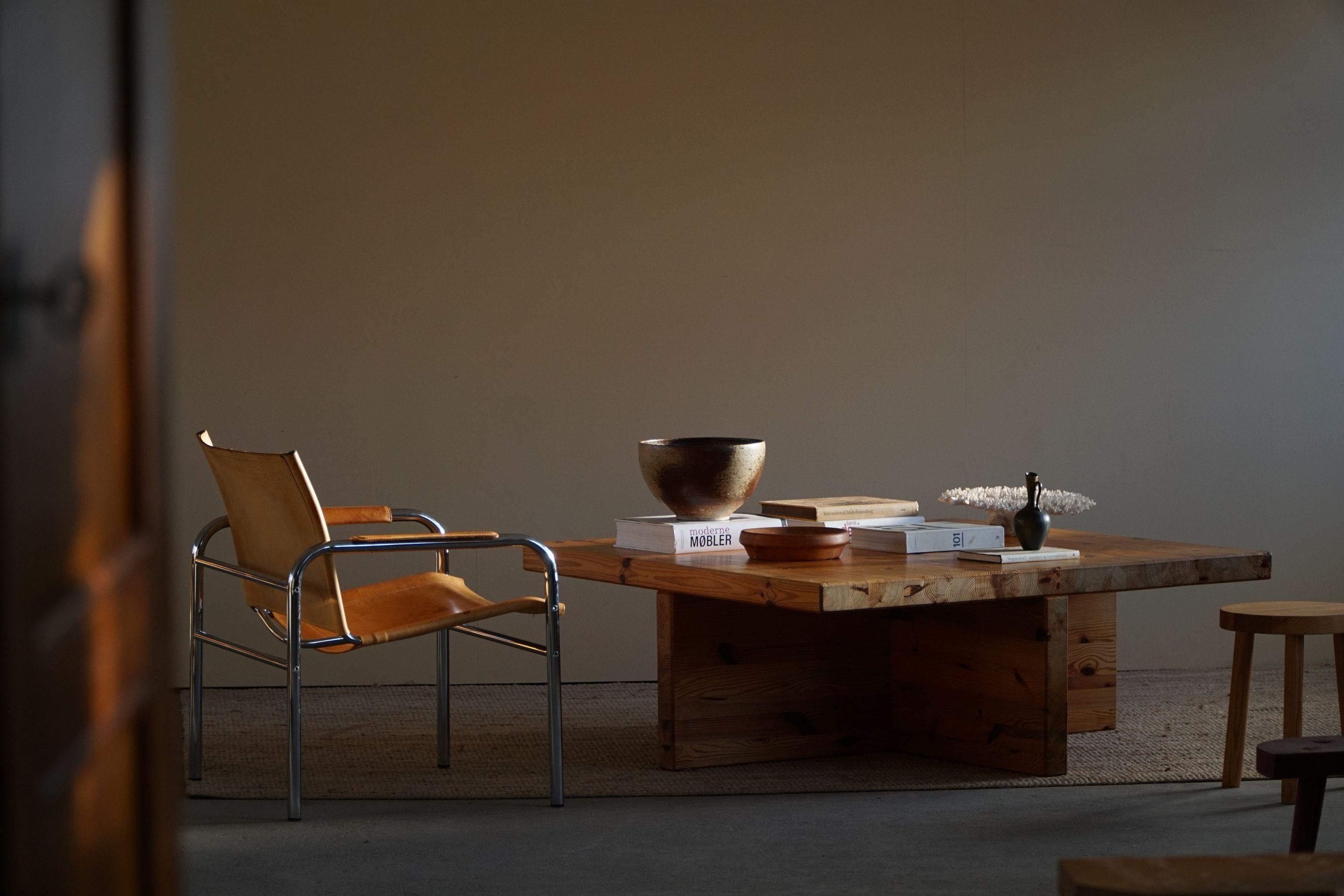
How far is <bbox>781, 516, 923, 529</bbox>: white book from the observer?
3.07 meters

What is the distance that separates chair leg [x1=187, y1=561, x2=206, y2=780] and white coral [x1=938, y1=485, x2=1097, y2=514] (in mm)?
1612

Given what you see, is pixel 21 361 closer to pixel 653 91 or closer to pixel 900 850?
pixel 900 850

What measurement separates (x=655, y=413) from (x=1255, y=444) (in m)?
1.85

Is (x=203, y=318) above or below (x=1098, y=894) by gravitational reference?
above

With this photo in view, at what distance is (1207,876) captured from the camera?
1.04 m

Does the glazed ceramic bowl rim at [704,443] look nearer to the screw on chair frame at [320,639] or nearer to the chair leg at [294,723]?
the screw on chair frame at [320,639]

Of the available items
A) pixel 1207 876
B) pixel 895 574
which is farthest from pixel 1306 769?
pixel 895 574

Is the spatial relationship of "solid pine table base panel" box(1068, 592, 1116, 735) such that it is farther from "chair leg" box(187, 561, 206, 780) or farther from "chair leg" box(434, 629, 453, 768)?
"chair leg" box(187, 561, 206, 780)

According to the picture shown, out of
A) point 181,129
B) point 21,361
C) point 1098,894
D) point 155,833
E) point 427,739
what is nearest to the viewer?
point 21,361

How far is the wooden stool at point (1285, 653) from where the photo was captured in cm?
261

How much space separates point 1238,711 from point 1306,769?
1135mm

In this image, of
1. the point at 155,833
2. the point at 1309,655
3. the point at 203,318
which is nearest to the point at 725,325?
the point at 203,318

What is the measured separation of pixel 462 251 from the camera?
13.4 feet

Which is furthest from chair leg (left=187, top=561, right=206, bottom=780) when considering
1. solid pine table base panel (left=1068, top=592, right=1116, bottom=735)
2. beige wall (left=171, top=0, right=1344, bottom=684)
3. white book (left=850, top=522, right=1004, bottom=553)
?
solid pine table base panel (left=1068, top=592, right=1116, bottom=735)
